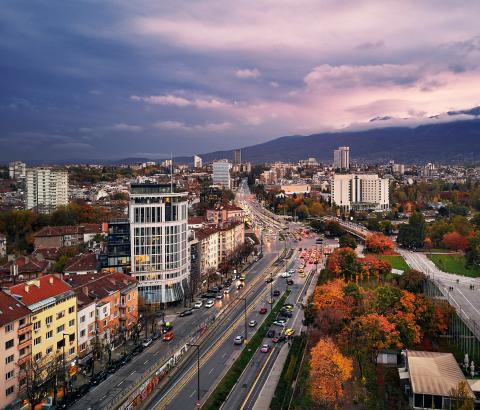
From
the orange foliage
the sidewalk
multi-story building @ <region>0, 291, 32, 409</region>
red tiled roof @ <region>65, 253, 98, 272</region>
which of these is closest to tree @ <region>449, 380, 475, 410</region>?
the sidewalk

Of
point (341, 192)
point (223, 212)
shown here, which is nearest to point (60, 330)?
point (223, 212)

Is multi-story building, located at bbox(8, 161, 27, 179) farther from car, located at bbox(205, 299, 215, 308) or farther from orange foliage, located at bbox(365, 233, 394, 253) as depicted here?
car, located at bbox(205, 299, 215, 308)

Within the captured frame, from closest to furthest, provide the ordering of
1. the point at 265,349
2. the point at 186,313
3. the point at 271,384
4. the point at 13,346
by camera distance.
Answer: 1. the point at 13,346
2. the point at 271,384
3. the point at 265,349
4. the point at 186,313

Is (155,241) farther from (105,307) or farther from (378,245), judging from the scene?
(378,245)

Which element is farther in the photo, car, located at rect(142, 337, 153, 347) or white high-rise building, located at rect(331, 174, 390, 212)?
white high-rise building, located at rect(331, 174, 390, 212)

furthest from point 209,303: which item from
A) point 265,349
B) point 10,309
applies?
point 10,309

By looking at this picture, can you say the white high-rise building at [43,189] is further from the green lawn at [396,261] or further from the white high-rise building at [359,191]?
the green lawn at [396,261]
